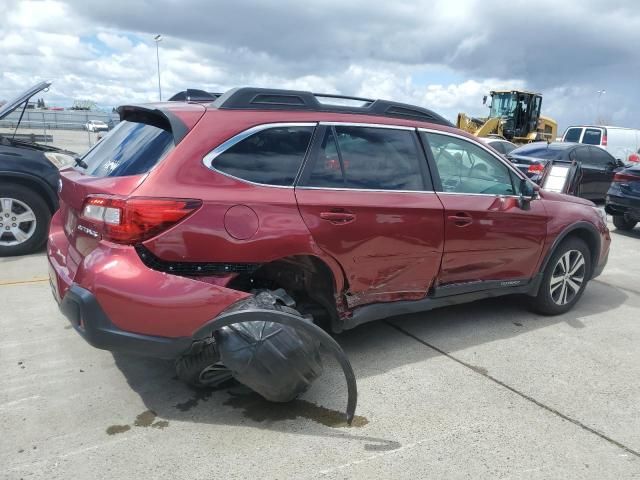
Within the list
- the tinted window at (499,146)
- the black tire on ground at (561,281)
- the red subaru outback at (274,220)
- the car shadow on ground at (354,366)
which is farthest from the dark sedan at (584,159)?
the red subaru outback at (274,220)

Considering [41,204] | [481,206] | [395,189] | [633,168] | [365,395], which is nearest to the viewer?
[365,395]

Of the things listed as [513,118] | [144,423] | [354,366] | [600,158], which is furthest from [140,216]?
[513,118]

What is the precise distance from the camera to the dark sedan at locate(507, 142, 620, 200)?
11688 mm

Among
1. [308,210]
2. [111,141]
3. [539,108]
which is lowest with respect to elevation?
[308,210]

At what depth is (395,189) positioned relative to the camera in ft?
11.7

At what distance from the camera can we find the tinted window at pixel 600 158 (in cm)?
1241

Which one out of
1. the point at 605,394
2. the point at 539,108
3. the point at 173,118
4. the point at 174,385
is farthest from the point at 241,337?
the point at 539,108

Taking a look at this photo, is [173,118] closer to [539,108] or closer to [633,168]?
[633,168]

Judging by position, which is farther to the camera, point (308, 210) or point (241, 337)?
point (308, 210)

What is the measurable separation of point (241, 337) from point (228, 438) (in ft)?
1.77

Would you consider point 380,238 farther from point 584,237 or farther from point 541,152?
point 541,152

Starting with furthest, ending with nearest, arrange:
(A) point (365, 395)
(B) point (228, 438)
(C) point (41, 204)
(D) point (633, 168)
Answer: (D) point (633, 168) < (C) point (41, 204) < (A) point (365, 395) < (B) point (228, 438)

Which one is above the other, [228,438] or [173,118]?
[173,118]

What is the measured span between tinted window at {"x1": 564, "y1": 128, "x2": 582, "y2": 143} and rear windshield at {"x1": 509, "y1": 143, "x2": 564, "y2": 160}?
848cm
